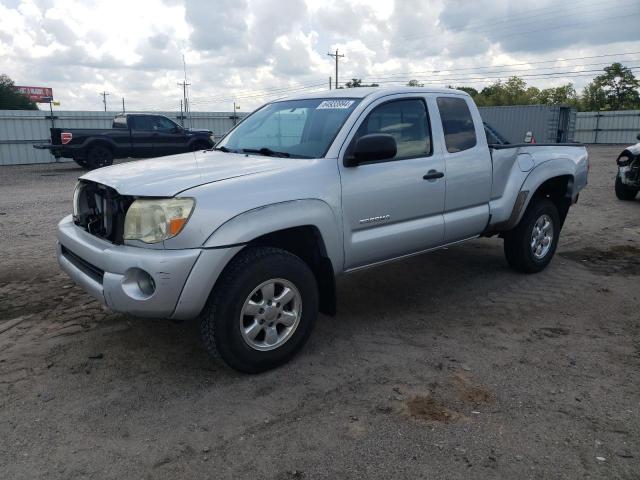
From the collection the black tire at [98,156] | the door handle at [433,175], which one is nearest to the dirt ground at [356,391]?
the door handle at [433,175]

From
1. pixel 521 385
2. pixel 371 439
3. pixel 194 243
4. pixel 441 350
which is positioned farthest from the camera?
pixel 441 350

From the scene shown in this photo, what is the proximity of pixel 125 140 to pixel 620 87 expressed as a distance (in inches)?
2350

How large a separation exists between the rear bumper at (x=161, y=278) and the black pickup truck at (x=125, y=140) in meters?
14.6

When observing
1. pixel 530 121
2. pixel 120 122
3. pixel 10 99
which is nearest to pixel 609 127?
pixel 530 121

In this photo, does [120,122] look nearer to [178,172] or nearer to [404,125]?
[404,125]

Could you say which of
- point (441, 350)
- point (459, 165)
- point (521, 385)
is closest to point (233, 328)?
point (441, 350)

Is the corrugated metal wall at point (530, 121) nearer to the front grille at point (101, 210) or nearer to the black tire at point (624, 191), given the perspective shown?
the black tire at point (624, 191)

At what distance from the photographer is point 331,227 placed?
368 cm

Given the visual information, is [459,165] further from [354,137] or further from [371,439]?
[371,439]

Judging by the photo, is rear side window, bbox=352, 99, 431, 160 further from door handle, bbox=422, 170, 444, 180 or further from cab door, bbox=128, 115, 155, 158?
cab door, bbox=128, 115, 155, 158

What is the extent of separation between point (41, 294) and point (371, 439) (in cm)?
362

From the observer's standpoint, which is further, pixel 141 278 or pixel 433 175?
pixel 433 175

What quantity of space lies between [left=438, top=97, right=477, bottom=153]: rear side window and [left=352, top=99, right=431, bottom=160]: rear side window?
22 cm

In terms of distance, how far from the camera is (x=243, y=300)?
129 inches
